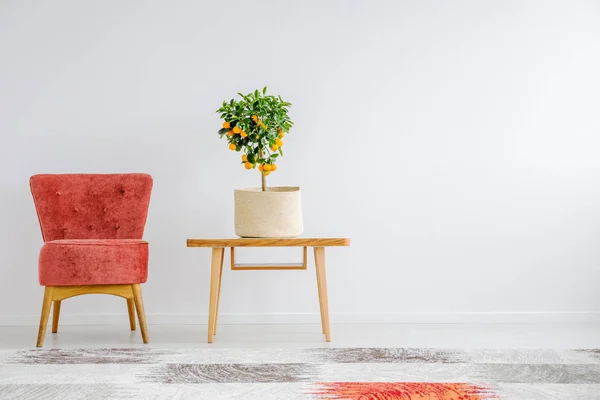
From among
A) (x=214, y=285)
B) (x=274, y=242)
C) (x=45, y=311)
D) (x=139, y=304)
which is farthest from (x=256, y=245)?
(x=45, y=311)

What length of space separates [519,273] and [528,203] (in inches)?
14.7

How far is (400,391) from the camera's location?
6.91 feet

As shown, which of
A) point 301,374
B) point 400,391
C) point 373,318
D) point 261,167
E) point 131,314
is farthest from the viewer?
point 373,318

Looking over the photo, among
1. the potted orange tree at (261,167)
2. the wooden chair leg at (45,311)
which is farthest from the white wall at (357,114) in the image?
the wooden chair leg at (45,311)

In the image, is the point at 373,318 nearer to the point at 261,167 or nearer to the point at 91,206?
the point at 261,167

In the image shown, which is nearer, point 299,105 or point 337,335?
point 337,335

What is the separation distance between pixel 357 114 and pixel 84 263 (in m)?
1.61

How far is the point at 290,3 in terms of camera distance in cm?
371

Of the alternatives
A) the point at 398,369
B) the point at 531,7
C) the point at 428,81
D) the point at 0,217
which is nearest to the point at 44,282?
the point at 0,217

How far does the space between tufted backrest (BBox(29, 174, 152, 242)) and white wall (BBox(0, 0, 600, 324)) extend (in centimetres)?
31

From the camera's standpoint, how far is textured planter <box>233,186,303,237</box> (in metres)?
3.09

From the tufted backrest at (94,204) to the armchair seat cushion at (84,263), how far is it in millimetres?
420

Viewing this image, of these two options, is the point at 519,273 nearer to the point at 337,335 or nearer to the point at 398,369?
the point at 337,335

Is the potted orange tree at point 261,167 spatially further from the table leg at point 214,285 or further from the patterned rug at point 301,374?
→ the patterned rug at point 301,374
